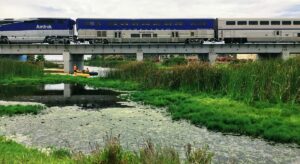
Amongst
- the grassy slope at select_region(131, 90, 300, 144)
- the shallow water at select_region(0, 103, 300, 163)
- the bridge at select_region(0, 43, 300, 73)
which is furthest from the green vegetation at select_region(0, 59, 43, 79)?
the grassy slope at select_region(131, 90, 300, 144)

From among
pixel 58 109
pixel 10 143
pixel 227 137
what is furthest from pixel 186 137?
pixel 58 109

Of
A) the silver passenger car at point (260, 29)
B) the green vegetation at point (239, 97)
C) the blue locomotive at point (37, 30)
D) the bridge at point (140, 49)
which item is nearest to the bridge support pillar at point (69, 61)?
the bridge at point (140, 49)

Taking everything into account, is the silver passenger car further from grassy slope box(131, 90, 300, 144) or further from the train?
grassy slope box(131, 90, 300, 144)

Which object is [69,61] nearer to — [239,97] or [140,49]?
[140,49]

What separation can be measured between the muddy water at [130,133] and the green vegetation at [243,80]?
554 cm

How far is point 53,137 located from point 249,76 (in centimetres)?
1263

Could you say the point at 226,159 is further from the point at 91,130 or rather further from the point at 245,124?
the point at 91,130

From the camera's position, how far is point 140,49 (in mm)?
64062

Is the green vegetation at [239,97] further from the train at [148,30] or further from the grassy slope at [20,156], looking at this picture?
the train at [148,30]

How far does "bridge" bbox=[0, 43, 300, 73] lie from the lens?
62625mm

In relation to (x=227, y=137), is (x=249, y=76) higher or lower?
higher

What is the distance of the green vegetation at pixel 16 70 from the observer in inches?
1870

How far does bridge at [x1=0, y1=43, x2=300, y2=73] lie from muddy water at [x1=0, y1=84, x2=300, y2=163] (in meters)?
40.7

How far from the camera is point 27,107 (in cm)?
2320
